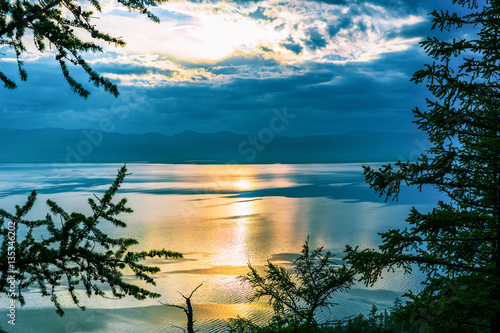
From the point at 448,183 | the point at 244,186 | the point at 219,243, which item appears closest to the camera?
the point at 448,183

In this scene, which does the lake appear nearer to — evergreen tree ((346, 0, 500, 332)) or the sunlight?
the sunlight

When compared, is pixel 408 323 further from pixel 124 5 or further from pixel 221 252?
pixel 221 252

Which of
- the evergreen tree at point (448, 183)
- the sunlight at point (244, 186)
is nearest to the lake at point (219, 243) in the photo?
the sunlight at point (244, 186)

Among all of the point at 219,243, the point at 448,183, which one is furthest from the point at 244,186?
the point at 448,183

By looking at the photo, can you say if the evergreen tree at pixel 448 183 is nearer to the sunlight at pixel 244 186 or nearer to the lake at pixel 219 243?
the lake at pixel 219 243

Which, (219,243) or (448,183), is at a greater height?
(448,183)

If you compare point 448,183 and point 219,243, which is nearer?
point 448,183

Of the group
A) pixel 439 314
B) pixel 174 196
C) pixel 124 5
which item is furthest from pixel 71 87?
pixel 174 196

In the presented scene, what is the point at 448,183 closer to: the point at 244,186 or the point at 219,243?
the point at 219,243

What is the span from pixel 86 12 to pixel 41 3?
20.2 inches

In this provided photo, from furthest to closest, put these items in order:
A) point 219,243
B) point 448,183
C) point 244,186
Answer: point 244,186 < point 219,243 < point 448,183

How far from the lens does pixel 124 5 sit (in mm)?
4707

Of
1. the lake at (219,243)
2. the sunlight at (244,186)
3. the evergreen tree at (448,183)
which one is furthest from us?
the sunlight at (244,186)

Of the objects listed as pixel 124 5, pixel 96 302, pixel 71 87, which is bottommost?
pixel 96 302
